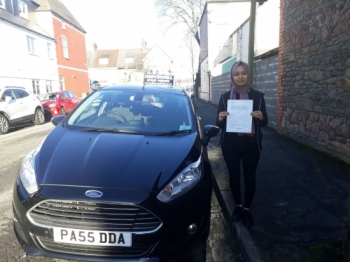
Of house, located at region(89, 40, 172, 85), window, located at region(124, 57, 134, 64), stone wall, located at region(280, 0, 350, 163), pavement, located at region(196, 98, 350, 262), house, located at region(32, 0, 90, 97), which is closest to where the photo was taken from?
pavement, located at region(196, 98, 350, 262)

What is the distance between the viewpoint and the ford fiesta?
2.27 m

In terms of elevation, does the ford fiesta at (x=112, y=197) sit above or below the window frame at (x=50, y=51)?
below

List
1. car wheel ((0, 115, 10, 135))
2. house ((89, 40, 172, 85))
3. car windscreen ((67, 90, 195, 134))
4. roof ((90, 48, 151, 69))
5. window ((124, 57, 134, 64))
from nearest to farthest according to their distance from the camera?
car windscreen ((67, 90, 195, 134)) < car wheel ((0, 115, 10, 135)) < house ((89, 40, 172, 85)) < roof ((90, 48, 151, 69)) < window ((124, 57, 134, 64))

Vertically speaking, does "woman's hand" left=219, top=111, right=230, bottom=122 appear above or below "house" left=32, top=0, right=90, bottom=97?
below

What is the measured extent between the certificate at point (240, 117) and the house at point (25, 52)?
1851 cm

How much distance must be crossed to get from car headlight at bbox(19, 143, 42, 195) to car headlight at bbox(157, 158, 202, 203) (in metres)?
1.07

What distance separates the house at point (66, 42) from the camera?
26.3 metres

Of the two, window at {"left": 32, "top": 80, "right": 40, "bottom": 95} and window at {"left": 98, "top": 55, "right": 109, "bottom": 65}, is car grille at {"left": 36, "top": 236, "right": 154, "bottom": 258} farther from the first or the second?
window at {"left": 98, "top": 55, "right": 109, "bottom": 65}

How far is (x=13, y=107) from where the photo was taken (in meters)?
11.5

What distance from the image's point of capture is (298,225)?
131 inches

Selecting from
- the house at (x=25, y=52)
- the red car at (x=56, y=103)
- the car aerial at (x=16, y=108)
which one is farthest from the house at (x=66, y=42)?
the car aerial at (x=16, y=108)

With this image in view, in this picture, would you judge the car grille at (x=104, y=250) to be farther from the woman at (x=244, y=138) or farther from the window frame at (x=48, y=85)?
the window frame at (x=48, y=85)

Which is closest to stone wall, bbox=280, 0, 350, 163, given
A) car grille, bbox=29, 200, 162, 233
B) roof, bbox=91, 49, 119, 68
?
car grille, bbox=29, 200, 162, 233

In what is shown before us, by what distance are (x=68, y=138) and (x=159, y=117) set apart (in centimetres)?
113
